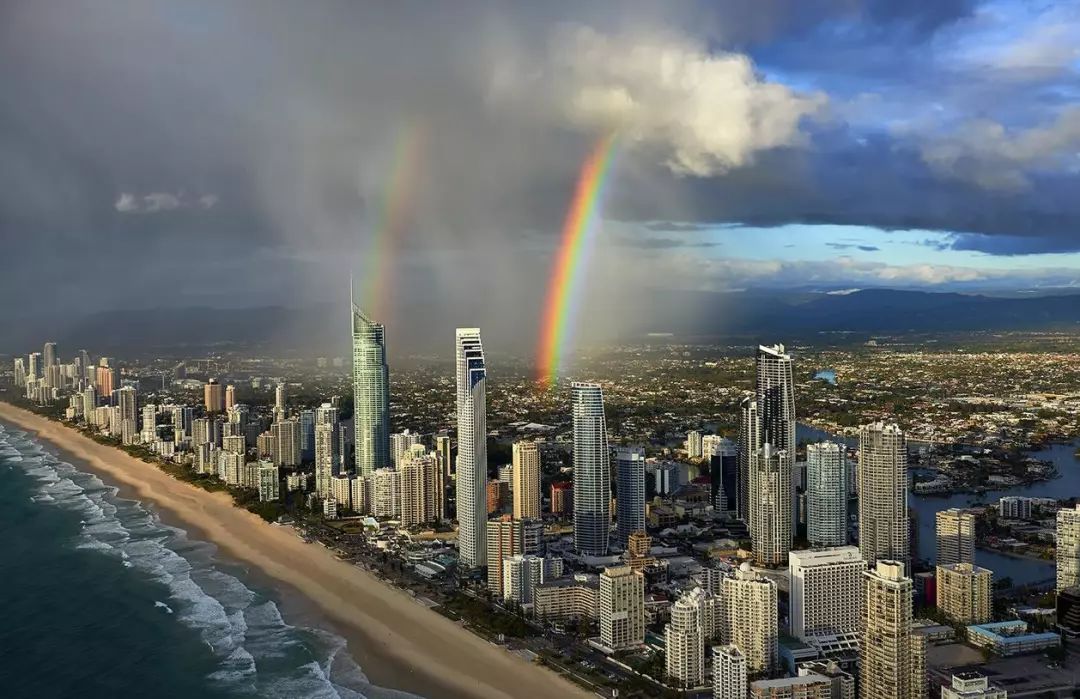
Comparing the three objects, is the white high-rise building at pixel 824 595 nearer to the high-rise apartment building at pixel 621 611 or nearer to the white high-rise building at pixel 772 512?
the high-rise apartment building at pixel 621 611

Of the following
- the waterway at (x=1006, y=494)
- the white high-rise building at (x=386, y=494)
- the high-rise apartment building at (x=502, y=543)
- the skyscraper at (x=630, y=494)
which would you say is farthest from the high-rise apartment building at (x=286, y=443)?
the waterway at (x=1006, y=494)

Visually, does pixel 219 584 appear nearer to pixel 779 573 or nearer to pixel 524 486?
pixel 524 486

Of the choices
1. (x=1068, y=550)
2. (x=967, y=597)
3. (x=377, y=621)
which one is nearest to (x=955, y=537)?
(x=1068, y=550)

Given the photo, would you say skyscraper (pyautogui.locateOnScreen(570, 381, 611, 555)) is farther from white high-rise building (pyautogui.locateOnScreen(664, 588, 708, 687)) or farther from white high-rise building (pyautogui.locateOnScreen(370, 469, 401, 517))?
white high-rise building (pyautogui.locateOnScreen(664, 588, 708, 687))

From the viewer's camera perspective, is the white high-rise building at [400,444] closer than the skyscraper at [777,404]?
No

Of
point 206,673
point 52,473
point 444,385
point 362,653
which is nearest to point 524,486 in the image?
point 362,653
